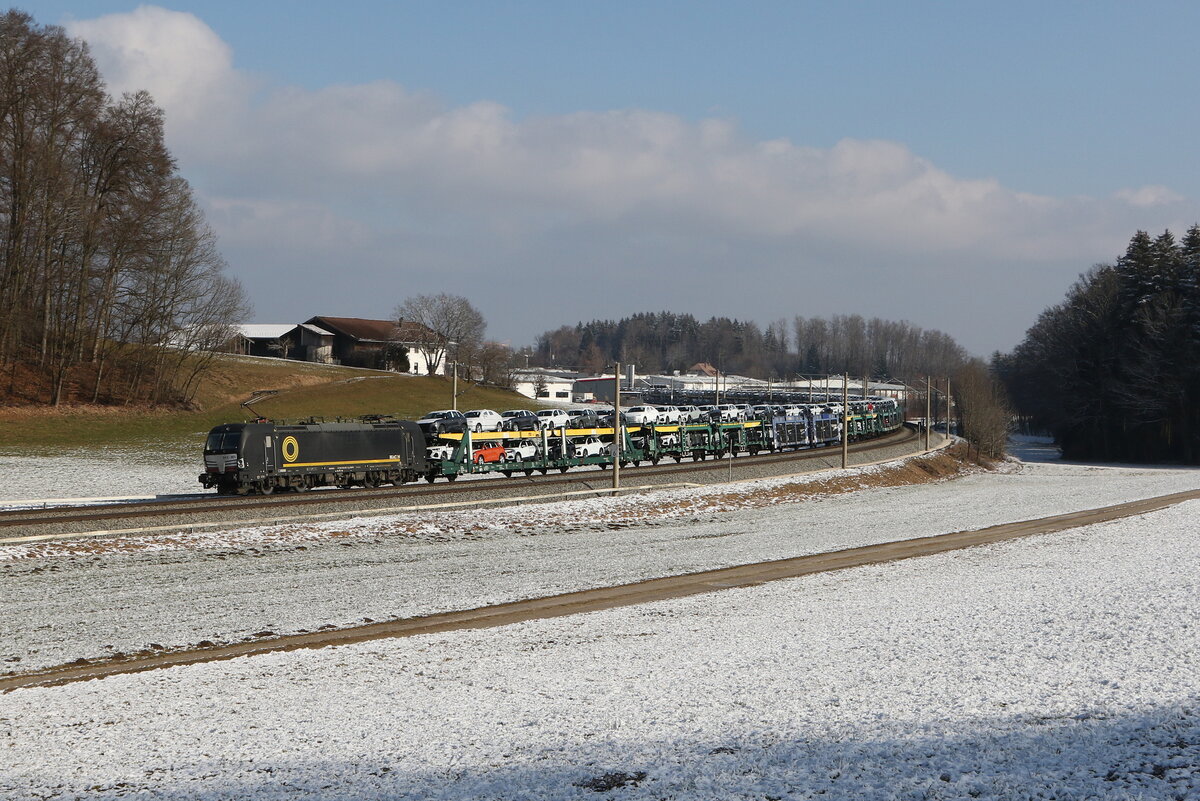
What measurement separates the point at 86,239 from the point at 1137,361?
88.4m

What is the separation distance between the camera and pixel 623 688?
12242mm

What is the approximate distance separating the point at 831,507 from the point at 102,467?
117 feet

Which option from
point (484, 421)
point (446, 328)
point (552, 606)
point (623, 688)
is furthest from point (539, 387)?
point (623, 688)

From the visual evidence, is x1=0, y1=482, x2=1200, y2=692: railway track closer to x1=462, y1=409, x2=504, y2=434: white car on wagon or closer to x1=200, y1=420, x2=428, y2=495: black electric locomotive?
x1=200, y1=420, x2=428, y2=495: black electric locomotive

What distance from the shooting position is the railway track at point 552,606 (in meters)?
14.2

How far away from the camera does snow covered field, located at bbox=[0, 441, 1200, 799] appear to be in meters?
9.02

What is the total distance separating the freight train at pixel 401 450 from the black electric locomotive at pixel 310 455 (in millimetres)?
37

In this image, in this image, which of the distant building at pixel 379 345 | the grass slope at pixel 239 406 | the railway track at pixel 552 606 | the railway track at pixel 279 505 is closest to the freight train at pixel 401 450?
the railway track at pixel 279 505

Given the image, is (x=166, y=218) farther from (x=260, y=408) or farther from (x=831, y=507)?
(x=831, y=507)

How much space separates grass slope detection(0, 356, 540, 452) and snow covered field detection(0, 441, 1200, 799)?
129 ft

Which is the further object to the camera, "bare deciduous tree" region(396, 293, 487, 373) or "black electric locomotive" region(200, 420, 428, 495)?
"bare deciduous tree" region(396, 293, 487, 373)

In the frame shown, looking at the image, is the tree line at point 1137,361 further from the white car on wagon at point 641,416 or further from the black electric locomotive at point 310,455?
the black electric locomotive at point 310,455

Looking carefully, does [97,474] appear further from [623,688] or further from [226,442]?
[623,688]

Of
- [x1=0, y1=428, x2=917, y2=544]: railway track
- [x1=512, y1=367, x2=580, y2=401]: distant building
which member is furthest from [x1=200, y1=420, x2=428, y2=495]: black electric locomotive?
[x1=512, y1=367, x2=580, y2=401]: distant building
